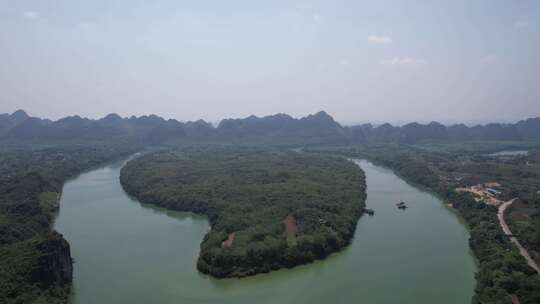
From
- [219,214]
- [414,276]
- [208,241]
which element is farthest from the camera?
[219,214]

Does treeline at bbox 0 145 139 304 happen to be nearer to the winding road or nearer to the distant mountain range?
the winding road

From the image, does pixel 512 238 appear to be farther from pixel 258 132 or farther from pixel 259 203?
pixel 258 132

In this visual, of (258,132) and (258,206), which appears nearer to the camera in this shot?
(258,206)

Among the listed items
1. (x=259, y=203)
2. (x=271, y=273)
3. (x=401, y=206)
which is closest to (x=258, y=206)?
(x=259, y=203)

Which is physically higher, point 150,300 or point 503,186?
point 503,186

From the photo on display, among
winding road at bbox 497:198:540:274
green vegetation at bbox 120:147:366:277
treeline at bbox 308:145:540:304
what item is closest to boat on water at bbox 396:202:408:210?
green vegetation at bbox 120:147:366:277

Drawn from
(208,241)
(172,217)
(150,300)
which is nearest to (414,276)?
(208,241)

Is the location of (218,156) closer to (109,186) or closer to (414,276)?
(109,186)
